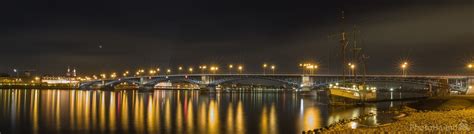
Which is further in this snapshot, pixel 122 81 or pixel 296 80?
pixel 122 81

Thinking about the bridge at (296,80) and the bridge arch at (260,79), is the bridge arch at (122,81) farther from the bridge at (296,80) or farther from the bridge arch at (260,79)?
the bridge arch at (260,79)

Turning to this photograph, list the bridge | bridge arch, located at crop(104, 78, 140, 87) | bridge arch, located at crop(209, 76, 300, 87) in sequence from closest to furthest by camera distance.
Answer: the bridge, bridge arch, located at crop(209, 76, 300, 87), bridge arch, located at crop(104, 78, 140, 87)

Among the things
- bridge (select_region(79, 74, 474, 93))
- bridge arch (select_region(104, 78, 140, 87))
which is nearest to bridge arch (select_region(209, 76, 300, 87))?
bridge (select_region(79, 74, 474, 93))

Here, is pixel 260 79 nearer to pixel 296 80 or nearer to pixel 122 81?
pixel 296 80

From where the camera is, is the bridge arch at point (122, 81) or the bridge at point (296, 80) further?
the bridge arch at point (122, 81)

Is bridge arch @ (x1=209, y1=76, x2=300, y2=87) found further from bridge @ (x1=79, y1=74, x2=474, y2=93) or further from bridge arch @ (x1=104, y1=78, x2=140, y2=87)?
bridge arch @ (x1=104, y1=78, x2=140, y2=87)

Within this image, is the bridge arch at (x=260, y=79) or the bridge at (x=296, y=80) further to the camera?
the bridge arch at (x=260, y=79)

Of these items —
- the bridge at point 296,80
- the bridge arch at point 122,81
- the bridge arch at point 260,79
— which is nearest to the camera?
the bridge at point 296,80

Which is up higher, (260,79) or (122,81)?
(260,79)

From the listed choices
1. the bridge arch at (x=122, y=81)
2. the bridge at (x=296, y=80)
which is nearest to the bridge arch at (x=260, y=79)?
the bridge at (x=296, y=80)

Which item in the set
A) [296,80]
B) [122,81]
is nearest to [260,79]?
[296,80]

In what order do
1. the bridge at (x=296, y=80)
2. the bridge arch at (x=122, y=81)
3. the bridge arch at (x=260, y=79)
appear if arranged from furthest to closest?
the bridge arch at (x=122, y=81) → the bridge arch at (x=260, y=79) → the bridge at (x=296, y=80)

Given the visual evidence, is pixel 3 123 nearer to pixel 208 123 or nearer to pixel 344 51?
pixel 208 123

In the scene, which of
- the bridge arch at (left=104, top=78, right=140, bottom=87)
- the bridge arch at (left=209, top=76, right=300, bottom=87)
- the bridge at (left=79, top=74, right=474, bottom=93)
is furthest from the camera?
the bridge arch at (left=104, top=78, right=140, bottom=87)
